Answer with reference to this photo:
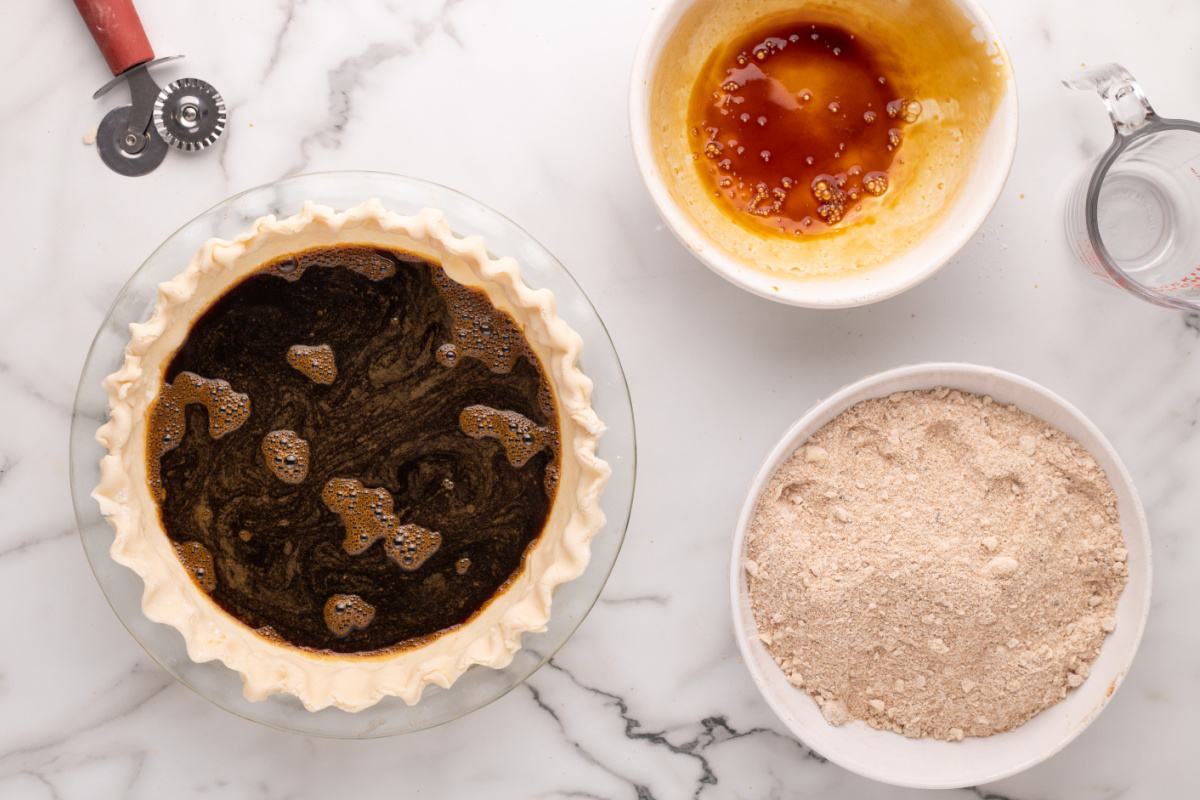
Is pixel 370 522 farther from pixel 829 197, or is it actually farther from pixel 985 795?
pixel 985 795

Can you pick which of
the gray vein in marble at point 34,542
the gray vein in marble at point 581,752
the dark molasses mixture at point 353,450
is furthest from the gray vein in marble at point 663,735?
the gray vein in marble at point 34,542

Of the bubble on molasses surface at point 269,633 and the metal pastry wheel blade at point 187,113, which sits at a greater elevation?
the metal pastry wheel blade at point 187,113

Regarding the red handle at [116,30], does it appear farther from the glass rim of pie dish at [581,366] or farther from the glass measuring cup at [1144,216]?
the glass measuring cup at [1144,216]

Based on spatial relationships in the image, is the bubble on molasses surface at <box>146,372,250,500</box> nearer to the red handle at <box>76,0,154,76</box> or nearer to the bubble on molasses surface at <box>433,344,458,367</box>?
the bubble on molasses surface at <box>433,344,458,367</box>

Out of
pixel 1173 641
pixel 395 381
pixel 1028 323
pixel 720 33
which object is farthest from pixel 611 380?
pixel 1173 641

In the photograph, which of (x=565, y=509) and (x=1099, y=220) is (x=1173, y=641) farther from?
(x=565, y=509)

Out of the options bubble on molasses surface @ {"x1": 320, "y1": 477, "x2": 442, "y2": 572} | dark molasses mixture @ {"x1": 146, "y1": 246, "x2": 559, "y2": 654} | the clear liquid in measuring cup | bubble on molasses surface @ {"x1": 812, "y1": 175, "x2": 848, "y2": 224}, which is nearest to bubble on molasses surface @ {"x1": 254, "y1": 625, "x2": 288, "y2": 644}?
dark molasses mixture @ {"x1": 146, "y1": 246, "x2": 559, "y2": 654}

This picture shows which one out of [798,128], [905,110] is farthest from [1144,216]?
[798,128]
